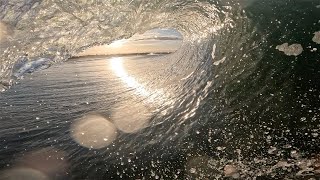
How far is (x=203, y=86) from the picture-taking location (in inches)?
230

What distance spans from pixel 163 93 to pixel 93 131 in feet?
4.73

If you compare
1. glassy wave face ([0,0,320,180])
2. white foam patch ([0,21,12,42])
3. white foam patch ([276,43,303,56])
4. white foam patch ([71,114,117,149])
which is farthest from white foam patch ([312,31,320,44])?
white foam patch ([0,21,12,42])

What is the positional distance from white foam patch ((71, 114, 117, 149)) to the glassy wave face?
0.02 metres

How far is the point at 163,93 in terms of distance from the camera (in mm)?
5723

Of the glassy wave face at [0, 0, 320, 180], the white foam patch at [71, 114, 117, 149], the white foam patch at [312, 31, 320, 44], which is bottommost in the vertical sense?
the white foam patch at [71, 114, 117, 149]

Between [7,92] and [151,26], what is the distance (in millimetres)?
4443

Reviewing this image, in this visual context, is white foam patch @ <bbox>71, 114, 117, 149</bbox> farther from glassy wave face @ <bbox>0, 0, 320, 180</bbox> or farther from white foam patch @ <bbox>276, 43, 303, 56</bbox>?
white foam patch @ <bbox>276, 43, 303, 56</bbox>

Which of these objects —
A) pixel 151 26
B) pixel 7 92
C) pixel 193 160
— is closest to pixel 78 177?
pixel 193 160

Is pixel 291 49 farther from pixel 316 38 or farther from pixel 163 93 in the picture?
pixel 163 93

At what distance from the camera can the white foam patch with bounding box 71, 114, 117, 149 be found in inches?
180

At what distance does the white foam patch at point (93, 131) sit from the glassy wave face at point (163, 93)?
0.02 m

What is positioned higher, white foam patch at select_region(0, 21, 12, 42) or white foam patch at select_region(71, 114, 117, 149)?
white foam patch at select_region(0, 21, 12, 42)

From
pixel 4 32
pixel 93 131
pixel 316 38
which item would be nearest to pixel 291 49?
pixel 316 38

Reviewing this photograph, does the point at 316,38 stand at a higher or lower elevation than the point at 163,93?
higher
